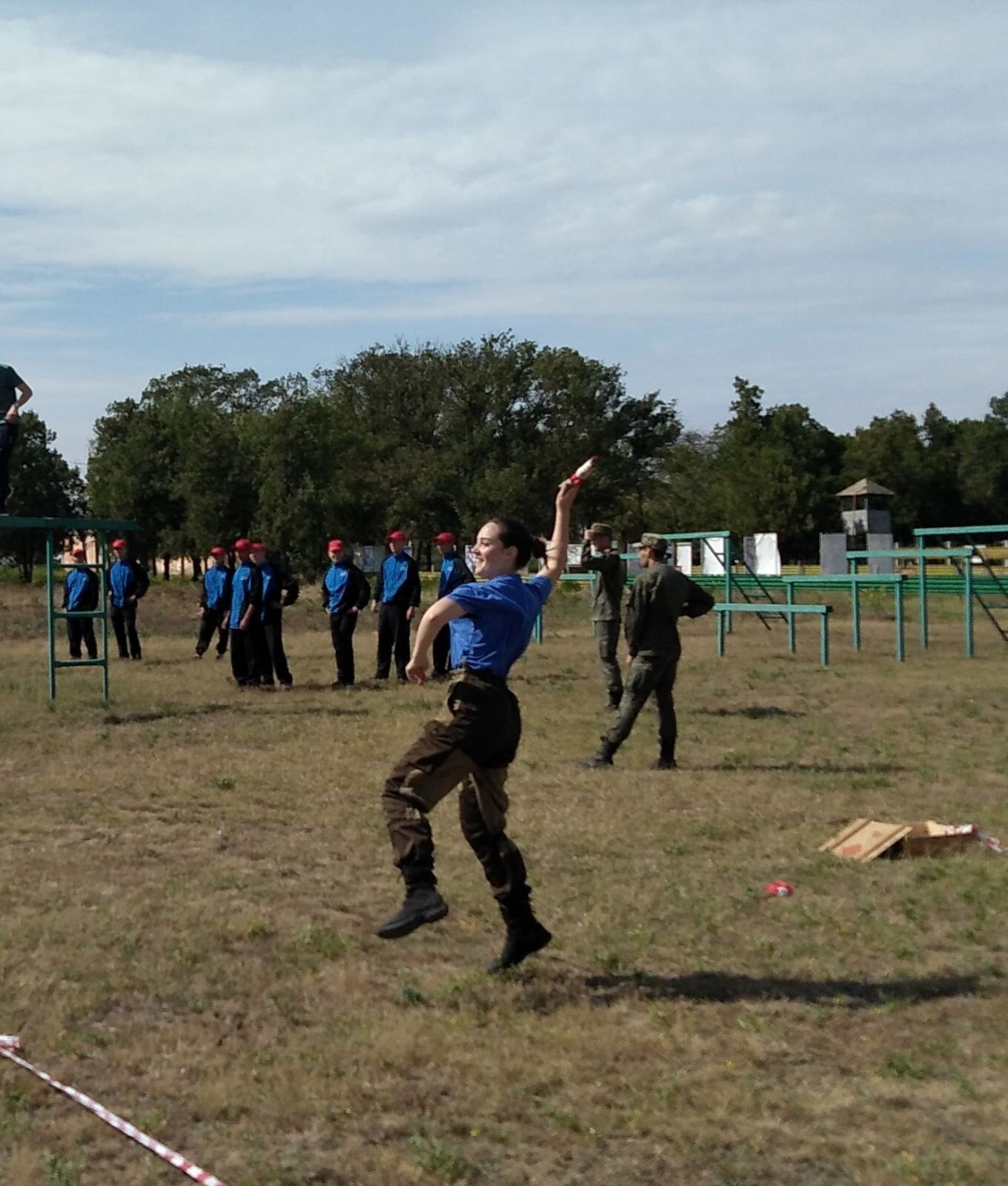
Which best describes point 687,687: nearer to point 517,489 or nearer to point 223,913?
point 223,913

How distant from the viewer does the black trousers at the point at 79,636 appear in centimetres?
2131

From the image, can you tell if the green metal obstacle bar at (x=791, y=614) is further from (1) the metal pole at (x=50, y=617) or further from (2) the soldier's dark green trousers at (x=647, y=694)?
(1) the metal pole at (x=50, y=617)

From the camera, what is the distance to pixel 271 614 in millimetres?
18156

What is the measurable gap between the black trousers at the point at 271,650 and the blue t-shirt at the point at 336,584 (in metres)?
0.64

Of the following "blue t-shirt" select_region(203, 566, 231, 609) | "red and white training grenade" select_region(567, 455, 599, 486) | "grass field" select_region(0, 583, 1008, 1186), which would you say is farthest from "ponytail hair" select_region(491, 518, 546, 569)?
"blue t-shirt" select_region(203, 566, 231, 609)

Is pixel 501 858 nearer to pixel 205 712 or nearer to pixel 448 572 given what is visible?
pixel 205 712

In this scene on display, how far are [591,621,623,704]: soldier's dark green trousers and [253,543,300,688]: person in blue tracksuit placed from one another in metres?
4.60

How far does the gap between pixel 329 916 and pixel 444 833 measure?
2120mm

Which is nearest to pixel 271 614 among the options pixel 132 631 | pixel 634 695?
pixel 132 631

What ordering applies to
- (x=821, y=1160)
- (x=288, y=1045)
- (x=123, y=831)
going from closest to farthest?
(x=821, y=1160)
(x=288, y=1045)
(x=123, y=831)

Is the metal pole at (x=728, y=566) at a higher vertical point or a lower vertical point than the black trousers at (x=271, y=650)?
higher

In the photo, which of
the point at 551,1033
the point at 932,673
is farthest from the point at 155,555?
the point at 551,1033

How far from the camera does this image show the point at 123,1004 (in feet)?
18.9

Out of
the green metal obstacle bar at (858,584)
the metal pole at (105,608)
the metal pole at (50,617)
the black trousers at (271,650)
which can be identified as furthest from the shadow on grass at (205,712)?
the green metal obstacle bar at (858,584)
